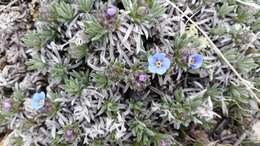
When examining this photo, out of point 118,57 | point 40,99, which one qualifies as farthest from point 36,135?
point 118,57

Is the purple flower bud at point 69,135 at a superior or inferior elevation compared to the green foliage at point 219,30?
inferior

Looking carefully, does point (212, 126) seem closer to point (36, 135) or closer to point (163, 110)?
point (163, 110)

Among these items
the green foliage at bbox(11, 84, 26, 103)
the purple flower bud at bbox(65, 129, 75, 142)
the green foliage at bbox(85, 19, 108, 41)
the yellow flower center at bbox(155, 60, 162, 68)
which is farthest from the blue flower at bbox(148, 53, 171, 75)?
the green foliage at bbox(11, 84, 26, 103)

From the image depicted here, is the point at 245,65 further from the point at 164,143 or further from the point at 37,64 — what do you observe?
the point at 37,64

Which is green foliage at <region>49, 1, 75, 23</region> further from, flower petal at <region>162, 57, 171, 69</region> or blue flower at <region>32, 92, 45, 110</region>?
flower petal at <region>162, 57, 171, 69</region>

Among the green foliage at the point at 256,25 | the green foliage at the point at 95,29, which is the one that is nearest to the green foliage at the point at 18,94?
the green foliage at the point at 95,29

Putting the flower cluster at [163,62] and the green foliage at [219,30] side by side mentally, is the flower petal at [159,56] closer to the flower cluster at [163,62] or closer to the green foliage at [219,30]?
the flower cluster at [163,62]

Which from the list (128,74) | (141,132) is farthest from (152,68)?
(141,132)
